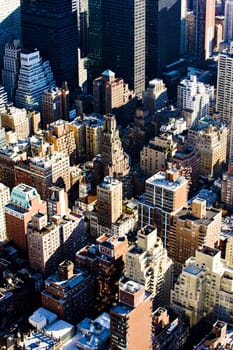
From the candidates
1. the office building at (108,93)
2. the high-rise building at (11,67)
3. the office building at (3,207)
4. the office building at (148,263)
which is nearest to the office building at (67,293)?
the office building at (148,263)

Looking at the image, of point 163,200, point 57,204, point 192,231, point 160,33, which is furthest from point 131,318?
point 160,33

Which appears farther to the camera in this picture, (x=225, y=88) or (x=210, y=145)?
(x=225, y=88)

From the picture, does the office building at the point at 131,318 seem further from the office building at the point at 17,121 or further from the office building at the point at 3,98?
the office building at the point at 3,98

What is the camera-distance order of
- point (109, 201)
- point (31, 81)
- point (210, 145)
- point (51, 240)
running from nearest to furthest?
point (51, 240) → point (109, 201) → point (210, 145) → point (31, 81)

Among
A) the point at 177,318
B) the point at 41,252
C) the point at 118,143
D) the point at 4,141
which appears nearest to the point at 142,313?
Answer: the point at 177,318

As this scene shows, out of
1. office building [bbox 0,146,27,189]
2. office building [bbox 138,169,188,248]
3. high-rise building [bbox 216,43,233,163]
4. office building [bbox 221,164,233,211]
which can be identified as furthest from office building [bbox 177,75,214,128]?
office building [bbox 138,169,188,248]

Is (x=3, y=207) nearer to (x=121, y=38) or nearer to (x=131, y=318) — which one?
(x=131, y=318)

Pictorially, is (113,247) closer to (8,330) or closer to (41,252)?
(41,252)
